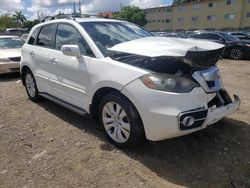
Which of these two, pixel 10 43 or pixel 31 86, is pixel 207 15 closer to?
pixel 10 43

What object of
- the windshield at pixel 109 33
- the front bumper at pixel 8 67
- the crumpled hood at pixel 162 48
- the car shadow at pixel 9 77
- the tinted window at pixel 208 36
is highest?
the windshield at pixel 109 33

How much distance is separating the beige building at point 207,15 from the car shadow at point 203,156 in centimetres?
5283

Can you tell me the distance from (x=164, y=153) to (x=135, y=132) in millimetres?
557

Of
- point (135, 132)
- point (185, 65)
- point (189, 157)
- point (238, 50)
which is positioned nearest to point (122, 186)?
point (135, 132)

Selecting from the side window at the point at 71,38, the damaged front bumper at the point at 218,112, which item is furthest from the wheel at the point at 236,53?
the side window at the point at 71,38

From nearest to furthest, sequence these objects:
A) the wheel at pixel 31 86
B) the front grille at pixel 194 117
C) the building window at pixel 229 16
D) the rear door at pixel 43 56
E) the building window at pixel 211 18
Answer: the front grille at pixel 194 117
the rear door at pixel 43 56
the wheel at pixel 31 86
the building window at pixel 229 16
the building window at pixel 211 18

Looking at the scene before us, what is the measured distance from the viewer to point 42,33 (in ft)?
17.8

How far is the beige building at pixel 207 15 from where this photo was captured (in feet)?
168

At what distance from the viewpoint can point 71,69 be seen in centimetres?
422

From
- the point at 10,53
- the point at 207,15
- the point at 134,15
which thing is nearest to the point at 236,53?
the point at 10,53

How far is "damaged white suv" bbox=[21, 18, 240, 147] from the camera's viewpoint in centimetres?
313

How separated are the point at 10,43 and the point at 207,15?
5207 centimetres

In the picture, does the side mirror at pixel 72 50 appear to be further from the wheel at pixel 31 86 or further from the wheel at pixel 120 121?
the wheel at pixel 31 86

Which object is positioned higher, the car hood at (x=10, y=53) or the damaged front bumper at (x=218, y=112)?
the car hood at (x=10, y=53)
